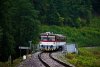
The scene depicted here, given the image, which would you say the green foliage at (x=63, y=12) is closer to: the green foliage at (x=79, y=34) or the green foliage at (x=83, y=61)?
the green foliage at (x=79, y=34)

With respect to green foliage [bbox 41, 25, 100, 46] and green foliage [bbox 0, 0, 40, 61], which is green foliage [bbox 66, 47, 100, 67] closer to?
green foliage [bbox 0, 0, 40, 61]

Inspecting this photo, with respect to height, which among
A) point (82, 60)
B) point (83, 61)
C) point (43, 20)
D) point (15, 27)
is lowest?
point (82, 60)

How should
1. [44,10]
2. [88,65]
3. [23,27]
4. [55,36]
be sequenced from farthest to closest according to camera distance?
1. [44,10]
2. [23,27]
3. [55,36]
4. [88,65]

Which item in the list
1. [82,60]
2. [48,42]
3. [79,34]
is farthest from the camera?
[79,34]

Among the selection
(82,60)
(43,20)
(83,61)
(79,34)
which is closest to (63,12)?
(43,20)

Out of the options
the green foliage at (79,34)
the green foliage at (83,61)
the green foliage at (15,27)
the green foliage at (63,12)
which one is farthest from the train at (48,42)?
the green foliage at (63,12)

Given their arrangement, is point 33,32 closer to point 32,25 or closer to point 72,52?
point 32,25

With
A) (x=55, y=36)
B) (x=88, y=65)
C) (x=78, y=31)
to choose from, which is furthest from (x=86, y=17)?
(x=88, y=65)

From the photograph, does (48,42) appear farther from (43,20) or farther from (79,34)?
(43,20)

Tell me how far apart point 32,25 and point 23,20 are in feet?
7.75

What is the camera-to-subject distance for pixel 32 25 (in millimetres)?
72375

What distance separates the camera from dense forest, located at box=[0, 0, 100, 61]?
5656 cm

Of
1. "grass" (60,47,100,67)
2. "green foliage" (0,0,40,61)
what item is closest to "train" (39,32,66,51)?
"green foliage" (0,0,40,61)

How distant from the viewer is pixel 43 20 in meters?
108
